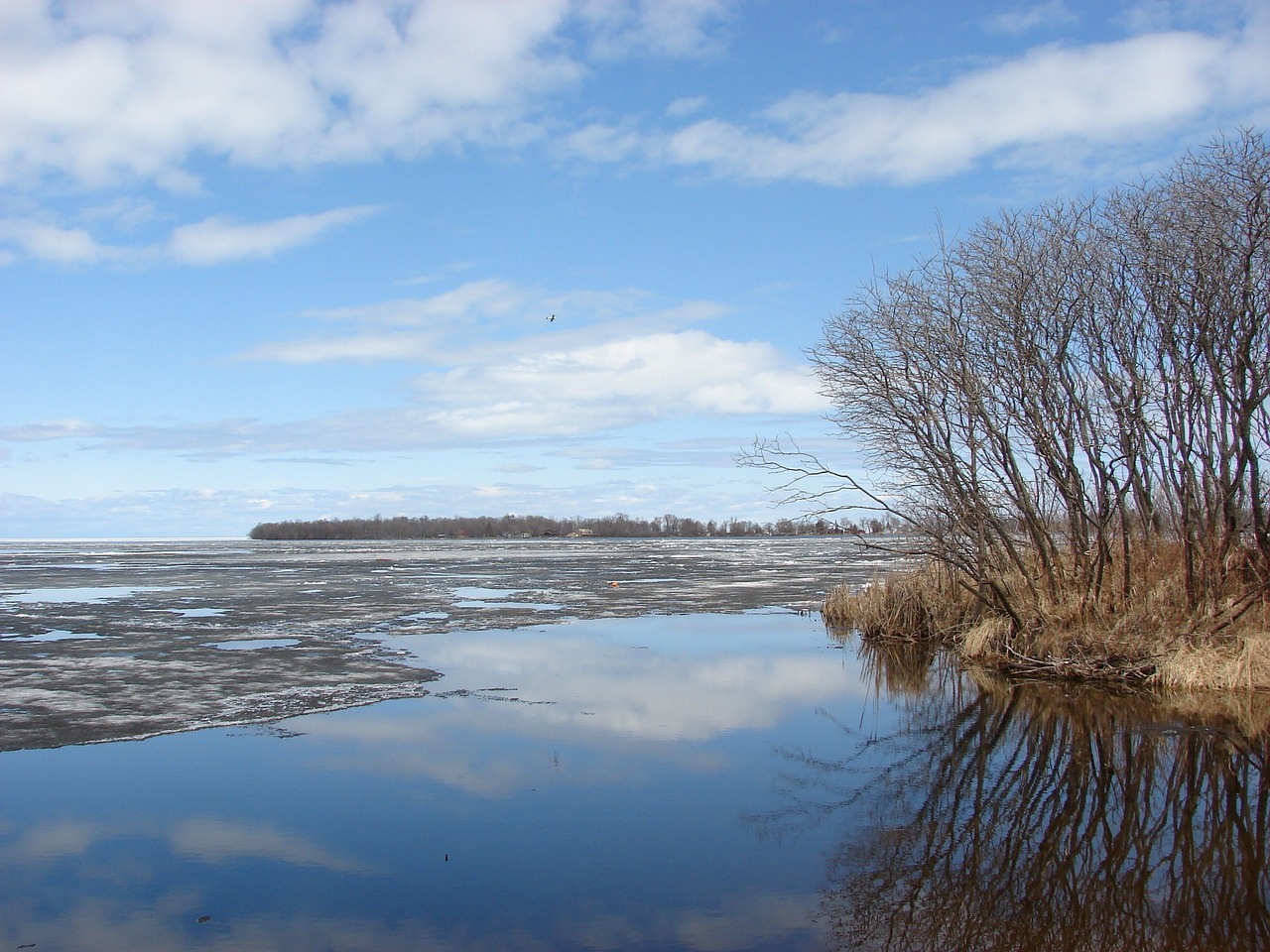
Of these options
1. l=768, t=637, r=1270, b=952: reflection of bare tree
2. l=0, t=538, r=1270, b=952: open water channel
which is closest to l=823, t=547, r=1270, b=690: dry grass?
l=0, t=538, r=1270, b=952: open water channel

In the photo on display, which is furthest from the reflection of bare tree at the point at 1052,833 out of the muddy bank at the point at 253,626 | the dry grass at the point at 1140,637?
the muddy bank at the point at 253,626

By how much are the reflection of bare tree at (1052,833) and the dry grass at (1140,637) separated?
4.81ft

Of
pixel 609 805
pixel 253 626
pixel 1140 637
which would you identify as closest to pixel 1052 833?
pixel 609 805

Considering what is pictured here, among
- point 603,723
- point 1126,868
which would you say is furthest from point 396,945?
point 603,723

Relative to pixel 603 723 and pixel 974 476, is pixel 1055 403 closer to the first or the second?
pixel 974 476

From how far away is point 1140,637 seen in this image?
1254cm

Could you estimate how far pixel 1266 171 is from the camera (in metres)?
11.9

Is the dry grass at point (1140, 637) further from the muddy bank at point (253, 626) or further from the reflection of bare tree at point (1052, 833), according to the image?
the muddy bank at point (253, 626)

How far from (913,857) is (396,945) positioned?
11.2 feet

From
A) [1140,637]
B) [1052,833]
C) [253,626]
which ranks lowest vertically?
[1052,833]

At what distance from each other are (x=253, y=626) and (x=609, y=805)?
13.4 meters

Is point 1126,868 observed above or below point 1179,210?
below

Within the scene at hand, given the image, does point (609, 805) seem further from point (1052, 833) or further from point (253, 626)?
point (253, 626)

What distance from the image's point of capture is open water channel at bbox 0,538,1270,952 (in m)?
5.48
